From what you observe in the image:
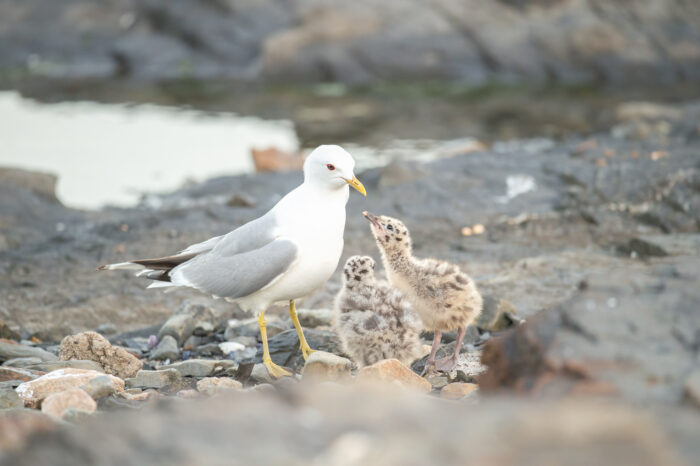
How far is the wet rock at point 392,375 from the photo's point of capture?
16.3 feet

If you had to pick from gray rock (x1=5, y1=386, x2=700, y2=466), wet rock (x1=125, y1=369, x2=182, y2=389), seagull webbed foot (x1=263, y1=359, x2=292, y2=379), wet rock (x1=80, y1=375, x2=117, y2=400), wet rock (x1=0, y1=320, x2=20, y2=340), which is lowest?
wet rock (x1=0, y1=320, x2=20, y2=340)

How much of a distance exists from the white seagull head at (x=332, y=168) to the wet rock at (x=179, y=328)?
1744 mm

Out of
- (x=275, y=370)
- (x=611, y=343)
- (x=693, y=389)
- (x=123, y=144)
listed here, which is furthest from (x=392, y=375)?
(x=123, y=144)

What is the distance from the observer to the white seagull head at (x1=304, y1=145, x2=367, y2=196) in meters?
5.89

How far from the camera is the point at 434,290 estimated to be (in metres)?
6.06

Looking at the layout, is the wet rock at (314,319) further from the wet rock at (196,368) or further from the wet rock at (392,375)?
the wet rock at (392,375)

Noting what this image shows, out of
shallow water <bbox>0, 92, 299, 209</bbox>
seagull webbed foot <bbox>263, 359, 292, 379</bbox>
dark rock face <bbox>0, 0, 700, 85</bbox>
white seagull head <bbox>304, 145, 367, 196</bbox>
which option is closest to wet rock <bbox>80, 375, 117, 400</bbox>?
seagull webbed foot <bbox>263, 359, 292, 379</bbox>

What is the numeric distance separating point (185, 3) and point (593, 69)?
11.6m

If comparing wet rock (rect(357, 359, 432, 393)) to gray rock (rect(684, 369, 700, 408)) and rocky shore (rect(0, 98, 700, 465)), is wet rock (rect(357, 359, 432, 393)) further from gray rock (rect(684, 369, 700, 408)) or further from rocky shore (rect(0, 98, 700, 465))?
gray rock (rect(684, 369, 700, 408))

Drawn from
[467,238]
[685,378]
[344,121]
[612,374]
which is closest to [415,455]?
[612,374]

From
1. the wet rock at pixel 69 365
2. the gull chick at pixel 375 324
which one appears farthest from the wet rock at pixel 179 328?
the gull chick at pixel 375 324

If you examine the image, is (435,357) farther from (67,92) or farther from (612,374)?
(67,92)

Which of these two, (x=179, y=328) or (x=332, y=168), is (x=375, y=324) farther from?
(x=179, y=328)

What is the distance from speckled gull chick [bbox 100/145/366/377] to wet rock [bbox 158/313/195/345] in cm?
80
